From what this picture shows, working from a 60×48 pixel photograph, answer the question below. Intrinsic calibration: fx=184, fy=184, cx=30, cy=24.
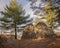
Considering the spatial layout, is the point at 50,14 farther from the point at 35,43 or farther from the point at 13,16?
the point at 13,16

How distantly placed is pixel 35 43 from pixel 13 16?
0.87 m

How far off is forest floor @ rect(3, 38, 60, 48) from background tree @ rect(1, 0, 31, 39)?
0.42 metres

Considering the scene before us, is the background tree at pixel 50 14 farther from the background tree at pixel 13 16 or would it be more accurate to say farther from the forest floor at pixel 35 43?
the background tree at pixel 13 16

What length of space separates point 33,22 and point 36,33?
295mm

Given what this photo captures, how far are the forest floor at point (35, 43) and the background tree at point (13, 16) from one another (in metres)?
0.42

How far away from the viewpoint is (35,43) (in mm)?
4430

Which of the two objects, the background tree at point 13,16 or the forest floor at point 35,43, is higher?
the background tree at point 13,16

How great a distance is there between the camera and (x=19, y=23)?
4.58m

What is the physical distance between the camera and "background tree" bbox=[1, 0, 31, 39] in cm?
456

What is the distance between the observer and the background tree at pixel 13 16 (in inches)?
180

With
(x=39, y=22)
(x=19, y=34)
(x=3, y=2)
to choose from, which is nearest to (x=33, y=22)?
(x=39, y=22)

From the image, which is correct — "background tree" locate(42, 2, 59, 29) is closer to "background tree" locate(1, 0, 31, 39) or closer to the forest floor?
the forest floor

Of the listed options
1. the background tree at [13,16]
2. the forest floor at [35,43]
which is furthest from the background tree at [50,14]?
the background tree at [13,16]

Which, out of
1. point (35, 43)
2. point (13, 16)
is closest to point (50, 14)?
point (35, 43)
